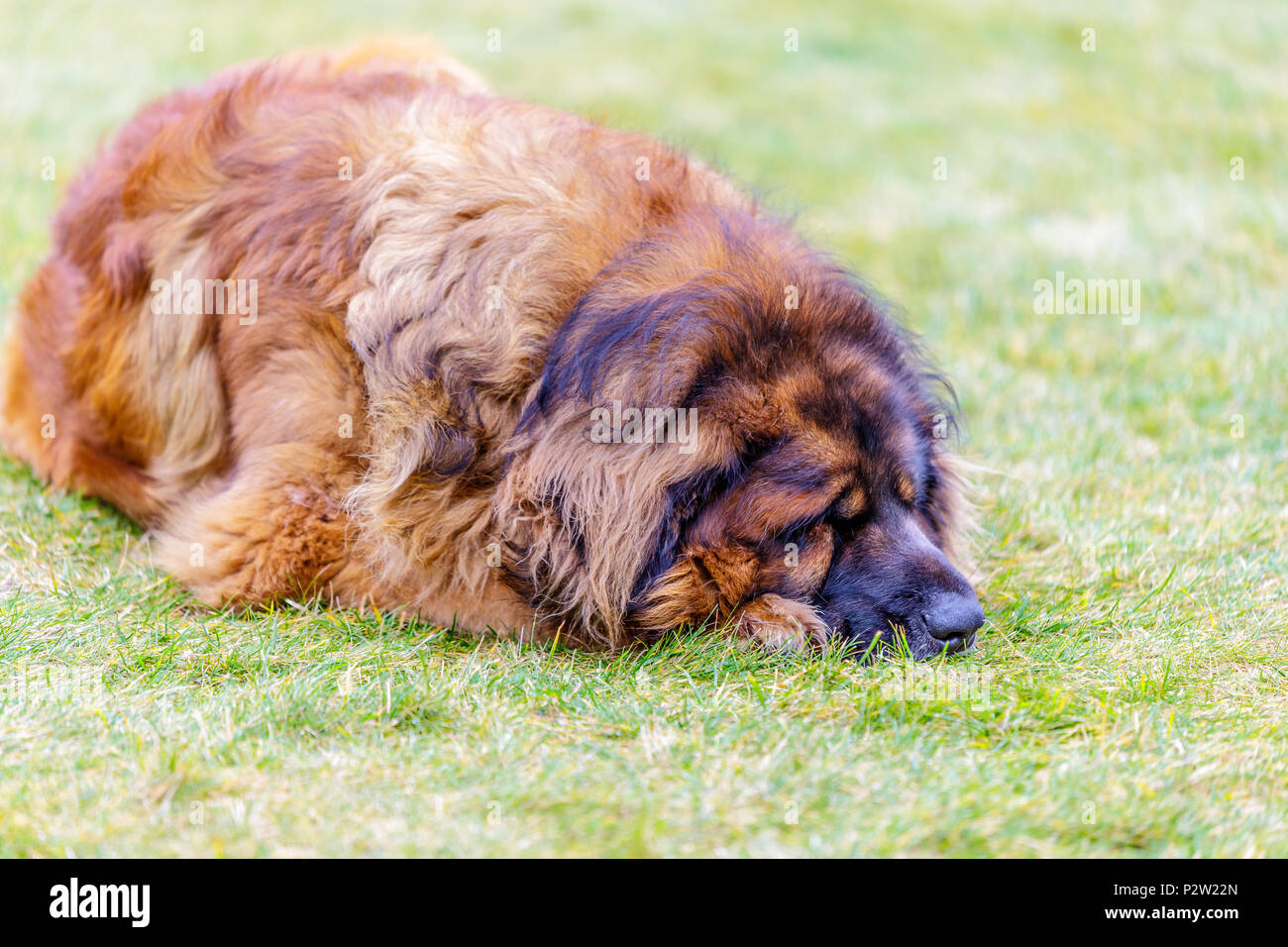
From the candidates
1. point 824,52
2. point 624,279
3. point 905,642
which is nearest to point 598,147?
point 624,279

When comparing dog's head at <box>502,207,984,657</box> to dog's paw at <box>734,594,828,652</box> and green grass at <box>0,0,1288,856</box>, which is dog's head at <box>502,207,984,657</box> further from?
green grass at <box>0,0,1288,856</box>

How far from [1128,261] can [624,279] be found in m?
5.57

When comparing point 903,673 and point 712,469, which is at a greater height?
point 712,469

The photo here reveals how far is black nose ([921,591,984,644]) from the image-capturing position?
398 cm

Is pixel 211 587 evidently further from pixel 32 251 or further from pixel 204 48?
pixel 204 48

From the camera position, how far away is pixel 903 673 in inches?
150

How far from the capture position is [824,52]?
46.1ft

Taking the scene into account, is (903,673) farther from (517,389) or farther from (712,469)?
(517,389)

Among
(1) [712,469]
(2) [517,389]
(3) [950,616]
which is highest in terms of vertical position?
(2) [517,389]

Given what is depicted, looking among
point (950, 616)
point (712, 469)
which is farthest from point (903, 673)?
point (712, 469)

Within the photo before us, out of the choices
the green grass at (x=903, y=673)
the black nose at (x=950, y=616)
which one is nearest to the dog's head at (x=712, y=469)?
the black nose at (x=950, y=616)

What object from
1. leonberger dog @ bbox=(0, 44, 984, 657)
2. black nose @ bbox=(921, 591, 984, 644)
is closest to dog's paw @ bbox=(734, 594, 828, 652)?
leonberger dog @ bbox=(0, 44, 984, 657)

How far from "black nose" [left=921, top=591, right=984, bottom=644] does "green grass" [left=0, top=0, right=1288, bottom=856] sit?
0.36 ft

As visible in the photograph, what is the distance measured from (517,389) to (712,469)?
25.9 inches
